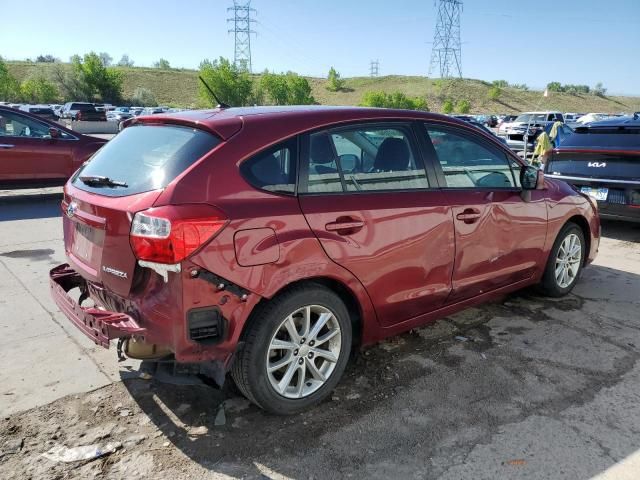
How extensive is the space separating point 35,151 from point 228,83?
7011 centimetres

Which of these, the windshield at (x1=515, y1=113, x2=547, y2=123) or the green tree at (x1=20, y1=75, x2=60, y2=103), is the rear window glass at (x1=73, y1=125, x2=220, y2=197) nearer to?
the windshield at (x1=515, y1=113, x2=547, y2=123)

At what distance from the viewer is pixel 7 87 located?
69.3 metres

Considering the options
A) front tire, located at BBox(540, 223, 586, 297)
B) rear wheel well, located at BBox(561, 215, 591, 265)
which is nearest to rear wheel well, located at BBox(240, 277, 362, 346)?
front tire, located at BBox(540, 223, 586, 297)

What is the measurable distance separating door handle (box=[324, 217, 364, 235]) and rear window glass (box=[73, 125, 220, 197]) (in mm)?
784

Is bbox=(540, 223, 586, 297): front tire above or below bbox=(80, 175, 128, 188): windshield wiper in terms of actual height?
below

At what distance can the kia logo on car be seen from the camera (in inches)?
125

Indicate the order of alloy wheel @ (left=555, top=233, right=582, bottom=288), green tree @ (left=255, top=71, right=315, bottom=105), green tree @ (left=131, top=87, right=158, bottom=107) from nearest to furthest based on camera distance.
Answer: alloy wheel @ (left=555, top=233, right=582, bottom=288) → green tree @ (left=131, top=87, right=158, bottom=107) → green tree @ (left=255, top=71, right=315, bottom=105)

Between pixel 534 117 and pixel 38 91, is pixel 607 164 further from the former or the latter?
pixel 38 91

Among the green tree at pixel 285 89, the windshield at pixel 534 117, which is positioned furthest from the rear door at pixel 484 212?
the green tree at pixel 285 89

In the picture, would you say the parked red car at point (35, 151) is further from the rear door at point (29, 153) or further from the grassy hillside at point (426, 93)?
the grassy hillside at point (426, 93)

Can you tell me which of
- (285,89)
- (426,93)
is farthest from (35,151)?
(426,93)

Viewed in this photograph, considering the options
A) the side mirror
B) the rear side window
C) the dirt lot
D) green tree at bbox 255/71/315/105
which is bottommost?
the dirt lot

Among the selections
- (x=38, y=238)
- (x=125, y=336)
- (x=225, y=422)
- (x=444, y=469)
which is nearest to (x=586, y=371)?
(x=444, y=469)

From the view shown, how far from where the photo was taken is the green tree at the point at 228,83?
74312 mm
